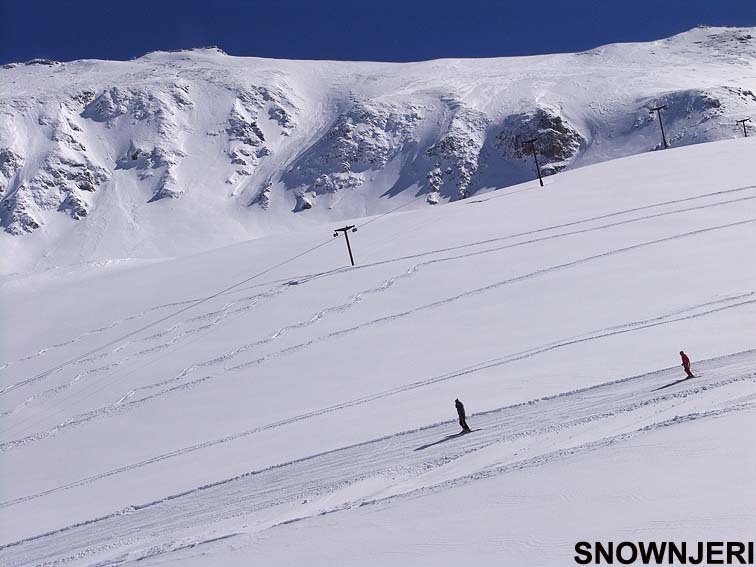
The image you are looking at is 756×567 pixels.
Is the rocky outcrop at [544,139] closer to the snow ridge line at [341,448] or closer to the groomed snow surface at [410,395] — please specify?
the groomed snow surface at [410,395]

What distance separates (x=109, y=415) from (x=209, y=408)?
4.30 meters

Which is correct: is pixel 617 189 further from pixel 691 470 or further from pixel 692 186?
pixel 691 470

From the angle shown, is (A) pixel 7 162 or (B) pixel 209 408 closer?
(B) pixel 209 408

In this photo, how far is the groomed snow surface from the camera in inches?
457

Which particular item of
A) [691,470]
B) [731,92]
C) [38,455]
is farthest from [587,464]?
[731,92]

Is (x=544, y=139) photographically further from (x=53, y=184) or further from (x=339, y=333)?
(x=339, y=333)

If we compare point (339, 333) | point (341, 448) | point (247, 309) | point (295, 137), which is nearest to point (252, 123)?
point (295, 137)

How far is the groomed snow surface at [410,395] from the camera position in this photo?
11.6 meters

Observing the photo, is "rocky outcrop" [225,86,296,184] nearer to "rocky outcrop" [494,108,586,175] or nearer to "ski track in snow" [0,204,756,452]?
"rocky outcrop" [494,108,586,175]

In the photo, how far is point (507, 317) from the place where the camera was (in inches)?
1025

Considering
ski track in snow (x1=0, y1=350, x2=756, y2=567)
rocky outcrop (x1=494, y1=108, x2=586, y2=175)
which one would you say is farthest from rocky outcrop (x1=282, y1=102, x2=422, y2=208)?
ski track in snow (x1=0, y1=350, x2=756, y2=567)

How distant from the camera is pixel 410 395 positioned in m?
20.8

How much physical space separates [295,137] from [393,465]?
113282 mm

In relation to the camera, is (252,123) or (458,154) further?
(252,123)
